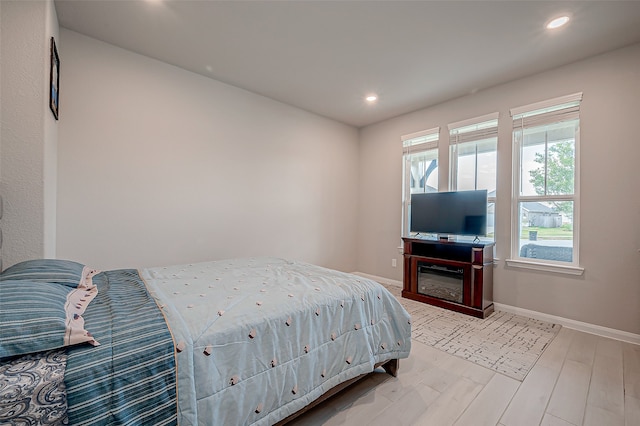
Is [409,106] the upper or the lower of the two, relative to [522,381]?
upper

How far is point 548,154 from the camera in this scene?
3.22 m

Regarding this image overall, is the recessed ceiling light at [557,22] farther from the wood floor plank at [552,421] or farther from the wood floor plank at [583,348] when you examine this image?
the wood floor plank at [552,421]

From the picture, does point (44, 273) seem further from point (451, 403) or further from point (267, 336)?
point (451, 403)

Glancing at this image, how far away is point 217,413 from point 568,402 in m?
2.15

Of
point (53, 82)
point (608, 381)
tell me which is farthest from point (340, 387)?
point (53, 82)

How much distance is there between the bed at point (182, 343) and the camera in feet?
3.00

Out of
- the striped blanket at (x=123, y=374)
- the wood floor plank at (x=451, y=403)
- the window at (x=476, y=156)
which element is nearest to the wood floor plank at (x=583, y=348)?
the wood floor plank at (x=451, y=403)

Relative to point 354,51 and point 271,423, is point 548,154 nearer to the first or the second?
point 354,51

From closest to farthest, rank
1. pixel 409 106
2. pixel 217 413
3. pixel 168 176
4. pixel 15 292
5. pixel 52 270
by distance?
pixel 15 292 < pixel 217 413 < pixel 52 270 < pixel 168 176 < pixel 409 106

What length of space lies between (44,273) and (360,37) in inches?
114

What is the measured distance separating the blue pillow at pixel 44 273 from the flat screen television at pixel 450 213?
374 cm

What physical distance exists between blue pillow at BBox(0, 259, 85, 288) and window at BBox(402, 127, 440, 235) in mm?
4042


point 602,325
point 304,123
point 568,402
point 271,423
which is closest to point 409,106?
point 304,123

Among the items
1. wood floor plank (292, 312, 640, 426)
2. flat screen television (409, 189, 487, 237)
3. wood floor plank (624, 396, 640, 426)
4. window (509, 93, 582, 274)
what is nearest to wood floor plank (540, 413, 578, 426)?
wood floor plank (292, 312, 640, 426)
